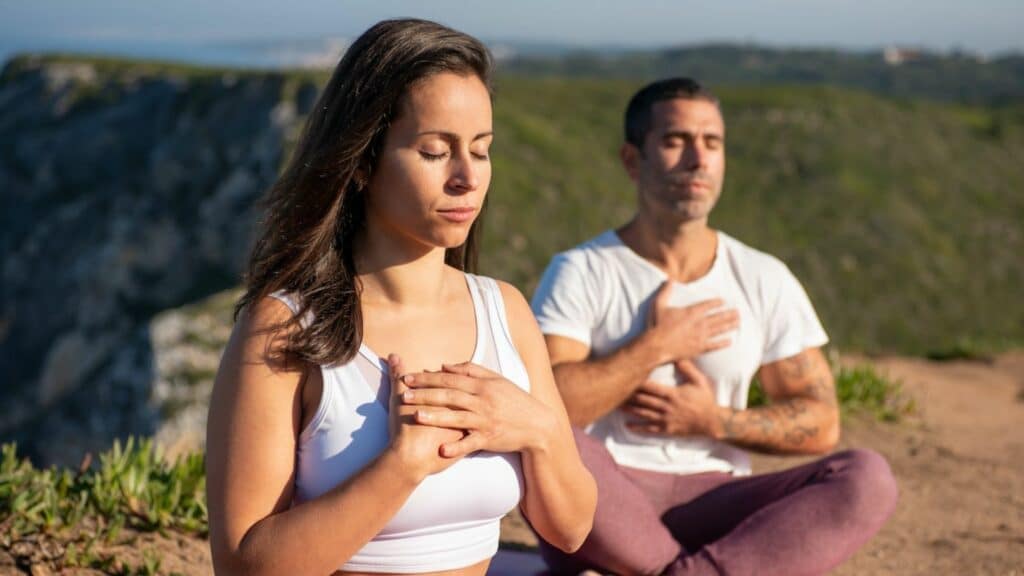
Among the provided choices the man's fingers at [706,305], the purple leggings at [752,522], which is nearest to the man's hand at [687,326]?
the man's fingers at [706,305]

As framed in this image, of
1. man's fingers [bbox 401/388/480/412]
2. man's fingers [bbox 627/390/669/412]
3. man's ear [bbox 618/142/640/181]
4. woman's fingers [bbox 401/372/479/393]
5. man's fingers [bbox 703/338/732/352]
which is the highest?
man's ear [bbox 618/142/640/181]

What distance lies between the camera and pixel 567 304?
15.0ft

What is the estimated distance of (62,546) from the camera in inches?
165

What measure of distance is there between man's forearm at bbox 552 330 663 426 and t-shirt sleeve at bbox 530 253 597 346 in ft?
0.51

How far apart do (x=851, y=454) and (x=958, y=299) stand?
75.0 ft

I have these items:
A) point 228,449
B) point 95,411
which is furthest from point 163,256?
point 228,449

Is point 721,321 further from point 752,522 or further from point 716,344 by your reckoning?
point 752,522

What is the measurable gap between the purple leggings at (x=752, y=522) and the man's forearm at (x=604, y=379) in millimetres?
131

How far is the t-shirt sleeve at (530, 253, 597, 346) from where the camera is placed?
14.9ft

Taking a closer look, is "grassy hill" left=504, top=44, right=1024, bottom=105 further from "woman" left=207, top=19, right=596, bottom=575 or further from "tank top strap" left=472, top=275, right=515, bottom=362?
"woman" left=207, top=19, right=596, bottom=575

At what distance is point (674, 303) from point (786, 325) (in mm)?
462

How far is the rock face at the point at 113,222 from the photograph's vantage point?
23.8 metres

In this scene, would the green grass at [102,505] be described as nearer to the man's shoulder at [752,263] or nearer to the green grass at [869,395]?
the man's shoulder at [752,263]

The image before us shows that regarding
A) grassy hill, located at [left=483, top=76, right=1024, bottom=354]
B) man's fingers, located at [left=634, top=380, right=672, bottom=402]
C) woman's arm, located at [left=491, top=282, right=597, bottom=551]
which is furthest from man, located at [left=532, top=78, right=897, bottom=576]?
grassy hill, located at [left=483, top=76, right=1024, bottom=354]
